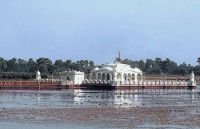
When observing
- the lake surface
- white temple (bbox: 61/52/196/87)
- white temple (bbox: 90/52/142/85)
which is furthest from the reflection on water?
white temple (bbox: 90/52/142/85)

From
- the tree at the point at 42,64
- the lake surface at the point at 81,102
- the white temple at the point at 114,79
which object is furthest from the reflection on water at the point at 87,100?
the tree at the point at 42,64

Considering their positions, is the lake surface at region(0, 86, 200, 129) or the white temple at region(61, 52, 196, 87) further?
the white temple at region(61, 52, 196, 87)

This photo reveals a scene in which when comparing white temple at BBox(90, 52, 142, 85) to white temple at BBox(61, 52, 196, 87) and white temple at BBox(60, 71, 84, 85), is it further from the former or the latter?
white temple at BBox(60, 71, 84, 85)

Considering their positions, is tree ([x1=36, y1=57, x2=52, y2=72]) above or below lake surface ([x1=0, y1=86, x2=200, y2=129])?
above

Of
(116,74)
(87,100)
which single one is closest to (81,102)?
(87,100)

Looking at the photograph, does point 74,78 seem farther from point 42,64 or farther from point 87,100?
point 87,100

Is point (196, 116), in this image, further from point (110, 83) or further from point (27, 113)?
point (110, 83)

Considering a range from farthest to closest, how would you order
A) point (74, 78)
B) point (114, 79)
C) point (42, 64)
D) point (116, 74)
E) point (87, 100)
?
1. point (42, 64)
2. point (74, 78)
3. point (116, 74)
4. point (114, 79)
5. point (87, 100)

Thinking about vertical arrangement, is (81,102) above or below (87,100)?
below

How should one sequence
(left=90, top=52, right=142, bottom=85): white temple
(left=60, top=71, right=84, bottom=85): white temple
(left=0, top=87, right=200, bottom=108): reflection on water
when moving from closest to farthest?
(left=0, top=87, right=200, bottom=108): reflection on water < (left=90, top=52, right=142, bottom=85): white temple < (left=60, top=71, right=84, bottom=85): white temple

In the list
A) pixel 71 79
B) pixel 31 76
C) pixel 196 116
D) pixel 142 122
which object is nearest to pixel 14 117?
pixel 142 122

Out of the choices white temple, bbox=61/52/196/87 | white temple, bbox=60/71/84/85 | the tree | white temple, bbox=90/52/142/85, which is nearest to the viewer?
white temple, bbox=61/52/196/87

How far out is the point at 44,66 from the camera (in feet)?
601

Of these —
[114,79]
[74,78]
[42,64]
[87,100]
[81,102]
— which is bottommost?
[81,102]
